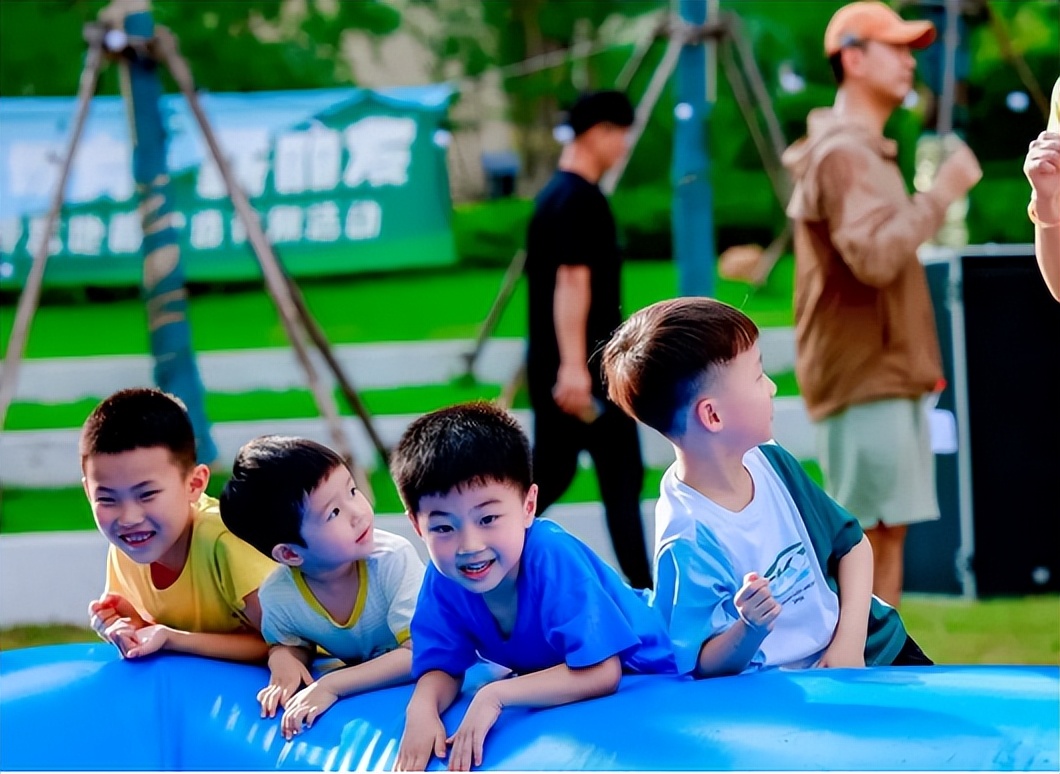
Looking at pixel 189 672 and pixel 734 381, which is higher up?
pixel 734 381

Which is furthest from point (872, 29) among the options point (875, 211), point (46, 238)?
point (46, 238)

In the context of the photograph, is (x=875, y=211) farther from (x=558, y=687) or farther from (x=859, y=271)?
(x=558, y=687)

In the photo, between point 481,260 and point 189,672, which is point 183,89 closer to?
point 481,260

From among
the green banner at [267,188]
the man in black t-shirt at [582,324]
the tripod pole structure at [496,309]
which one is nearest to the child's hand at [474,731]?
the man in black t-shirt at [582,324]

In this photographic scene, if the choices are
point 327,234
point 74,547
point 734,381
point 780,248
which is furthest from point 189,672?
point 780,248

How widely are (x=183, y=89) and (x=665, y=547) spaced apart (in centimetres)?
286

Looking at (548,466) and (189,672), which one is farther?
(548,466)

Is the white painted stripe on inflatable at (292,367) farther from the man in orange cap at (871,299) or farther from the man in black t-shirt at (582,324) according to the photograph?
the man in orange cap at (871,299)

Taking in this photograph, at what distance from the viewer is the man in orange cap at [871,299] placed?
10.4 ft

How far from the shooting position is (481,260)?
17.0 ft

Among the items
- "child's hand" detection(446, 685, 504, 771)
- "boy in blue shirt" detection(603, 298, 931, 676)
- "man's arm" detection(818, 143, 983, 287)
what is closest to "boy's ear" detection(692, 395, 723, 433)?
"boy in blue shirt" detection(603, 298, 931, 676)

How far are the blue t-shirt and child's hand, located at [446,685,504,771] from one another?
104 mm

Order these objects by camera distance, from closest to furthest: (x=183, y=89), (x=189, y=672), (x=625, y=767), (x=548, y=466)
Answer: (x=625, y=767)
(x=189, y=672)
(x=548, y=466)
(x=183, y=89)

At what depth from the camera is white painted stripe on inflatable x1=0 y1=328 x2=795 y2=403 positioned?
4.96 meters
